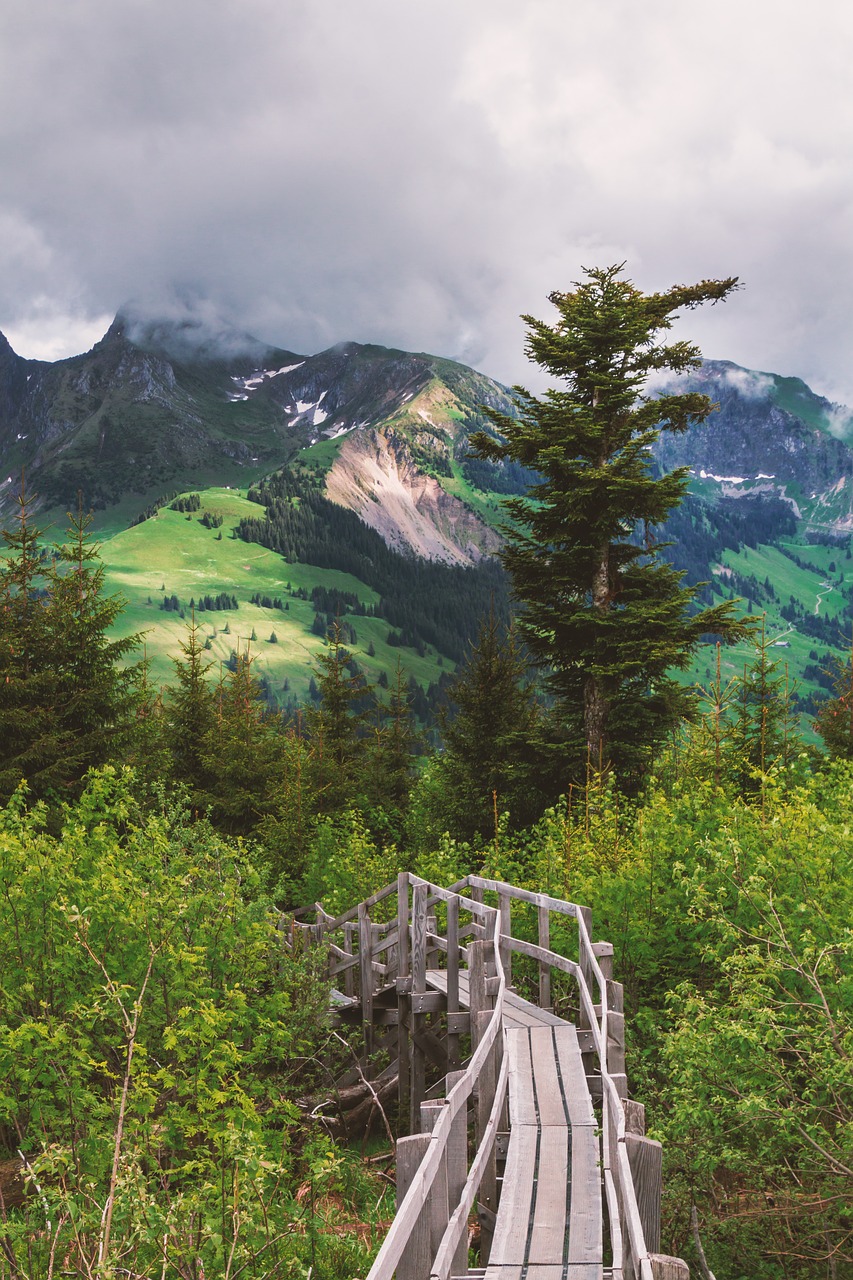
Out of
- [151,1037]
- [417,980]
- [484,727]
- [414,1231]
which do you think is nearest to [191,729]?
[484,727]

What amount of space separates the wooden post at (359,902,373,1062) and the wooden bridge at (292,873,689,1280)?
0.03 m

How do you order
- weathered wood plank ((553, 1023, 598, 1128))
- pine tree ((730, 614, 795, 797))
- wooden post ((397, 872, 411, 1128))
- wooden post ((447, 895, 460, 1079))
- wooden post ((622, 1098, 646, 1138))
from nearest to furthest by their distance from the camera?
wooden post ((622, 1098, 646, 1138)), weathered wood plank ((553, 1023, 598, 1128)), wooden post ((447, 895, 460, 1079)), wooden post ((397, 872, 411, 1128)), pine tree ((730, 614, 795, 797))

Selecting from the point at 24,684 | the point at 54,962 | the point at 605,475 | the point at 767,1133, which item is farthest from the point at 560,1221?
the point at 24,684

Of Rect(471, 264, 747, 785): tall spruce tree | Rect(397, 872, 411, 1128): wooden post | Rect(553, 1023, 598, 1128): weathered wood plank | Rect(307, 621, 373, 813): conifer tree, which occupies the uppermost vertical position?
Rect(471, 264, 747, 785): tall spruce tree

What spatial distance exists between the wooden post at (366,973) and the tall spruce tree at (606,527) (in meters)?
6.95

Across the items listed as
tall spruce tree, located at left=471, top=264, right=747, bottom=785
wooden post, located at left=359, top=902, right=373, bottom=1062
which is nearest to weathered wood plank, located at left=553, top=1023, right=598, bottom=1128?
wooden post, located at left=359, top=902, right=373, bottom=1062

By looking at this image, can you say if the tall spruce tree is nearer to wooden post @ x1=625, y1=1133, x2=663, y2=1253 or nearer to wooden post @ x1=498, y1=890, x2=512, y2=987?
wooden post @ x1=498, y1=890, x2=512, y2=987

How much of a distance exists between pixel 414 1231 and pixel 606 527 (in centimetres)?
1882

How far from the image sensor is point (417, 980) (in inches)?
527

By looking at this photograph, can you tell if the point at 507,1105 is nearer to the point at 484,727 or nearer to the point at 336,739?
the point at 484,727

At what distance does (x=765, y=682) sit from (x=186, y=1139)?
781 inches

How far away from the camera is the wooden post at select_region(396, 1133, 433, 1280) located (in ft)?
12.8

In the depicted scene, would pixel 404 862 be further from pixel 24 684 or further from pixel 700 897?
pixel 700 897

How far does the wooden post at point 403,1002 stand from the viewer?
14.3 meters
